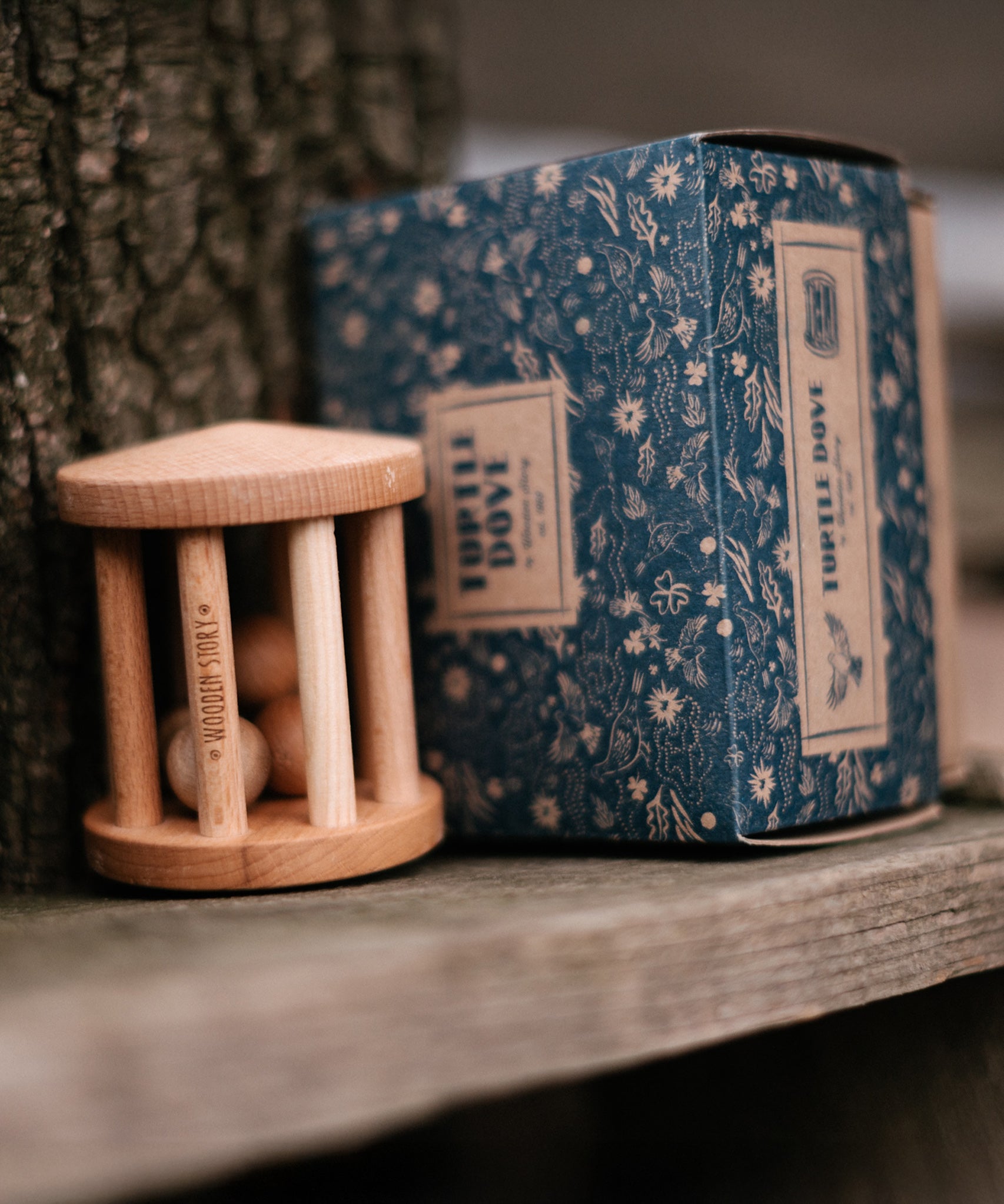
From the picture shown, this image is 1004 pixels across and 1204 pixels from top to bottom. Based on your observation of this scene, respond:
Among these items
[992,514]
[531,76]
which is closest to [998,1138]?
[992,514]

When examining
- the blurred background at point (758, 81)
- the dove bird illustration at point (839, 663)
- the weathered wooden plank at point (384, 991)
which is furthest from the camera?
the blurred background at point (758, 81)

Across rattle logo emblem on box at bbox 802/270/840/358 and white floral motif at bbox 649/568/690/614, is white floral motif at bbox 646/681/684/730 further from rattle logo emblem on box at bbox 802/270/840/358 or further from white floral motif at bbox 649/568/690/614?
rattle logo emblem on box at bbox 802/270/840/358

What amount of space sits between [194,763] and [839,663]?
0.42 meters

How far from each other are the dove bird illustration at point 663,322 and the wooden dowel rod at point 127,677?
34 centimetres

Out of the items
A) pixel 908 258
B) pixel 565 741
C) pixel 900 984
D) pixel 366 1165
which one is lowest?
pixel 366 1165

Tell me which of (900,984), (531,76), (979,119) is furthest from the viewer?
(979,119)

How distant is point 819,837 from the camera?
670mm

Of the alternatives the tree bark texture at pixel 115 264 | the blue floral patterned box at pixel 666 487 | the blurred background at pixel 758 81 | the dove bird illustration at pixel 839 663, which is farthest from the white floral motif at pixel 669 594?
the blurred background at pixel 758 81

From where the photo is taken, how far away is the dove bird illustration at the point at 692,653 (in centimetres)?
63

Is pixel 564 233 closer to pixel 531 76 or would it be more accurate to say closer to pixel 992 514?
pixel 992 514

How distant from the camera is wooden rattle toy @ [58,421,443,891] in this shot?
1.93ft

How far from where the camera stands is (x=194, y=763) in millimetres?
635

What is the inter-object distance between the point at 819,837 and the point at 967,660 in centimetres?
65

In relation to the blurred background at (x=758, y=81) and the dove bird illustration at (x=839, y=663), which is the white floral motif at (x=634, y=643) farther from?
the blurred background at (x=758, y=81)
